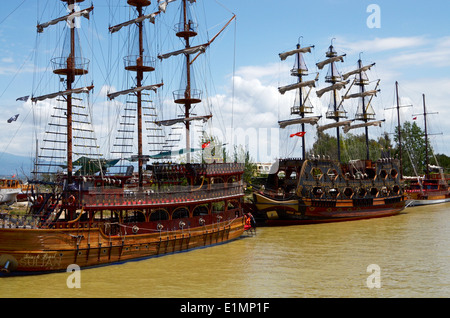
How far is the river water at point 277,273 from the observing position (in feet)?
52.6

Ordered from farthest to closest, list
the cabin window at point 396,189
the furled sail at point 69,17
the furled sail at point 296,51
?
1. the cabin window at point 396,189
2. the furled sail at point 296,51
3. the furled sail at point 69,17

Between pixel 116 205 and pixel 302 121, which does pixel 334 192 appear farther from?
pixel 116 205

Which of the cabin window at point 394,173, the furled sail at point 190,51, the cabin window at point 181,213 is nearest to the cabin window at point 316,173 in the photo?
the cabin window at point 394,173

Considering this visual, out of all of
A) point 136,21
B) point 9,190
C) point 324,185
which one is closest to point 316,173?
point 324,185

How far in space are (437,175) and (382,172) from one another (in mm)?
19042

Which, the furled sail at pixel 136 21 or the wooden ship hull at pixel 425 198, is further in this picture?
the wooden ship hull at pixel 425 198

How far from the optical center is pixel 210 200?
82.7 ft

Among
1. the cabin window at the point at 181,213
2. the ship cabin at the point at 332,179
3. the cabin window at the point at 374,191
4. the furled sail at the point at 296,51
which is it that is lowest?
the cabin window at the point at 181,213

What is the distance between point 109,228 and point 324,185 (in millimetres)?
22035

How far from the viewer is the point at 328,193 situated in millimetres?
37969
